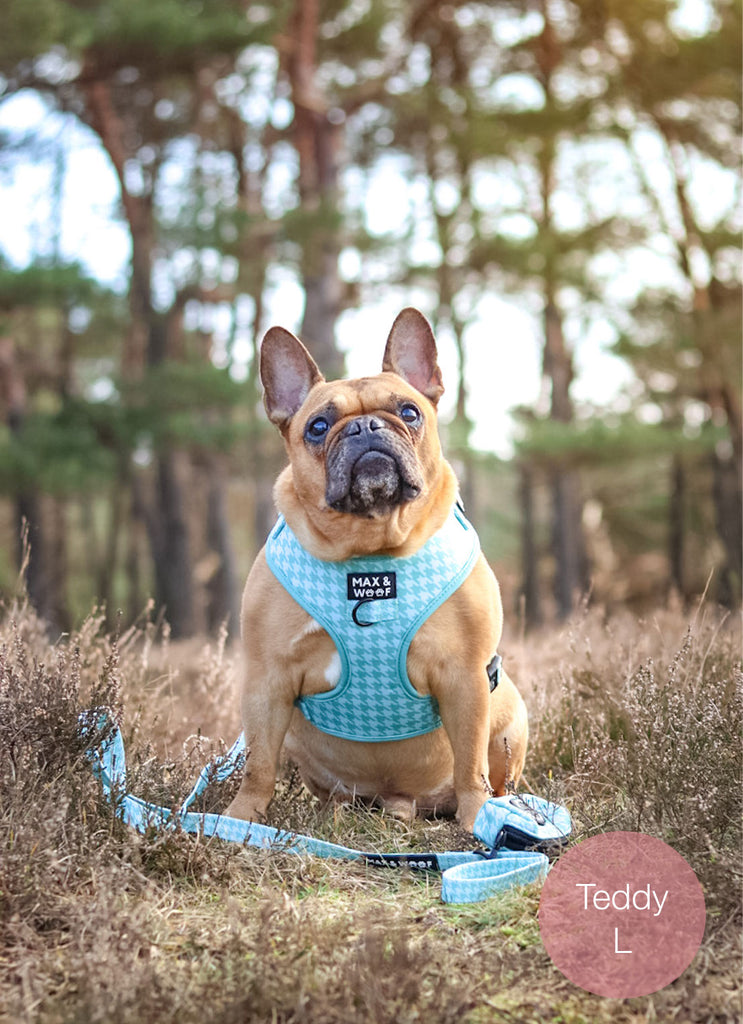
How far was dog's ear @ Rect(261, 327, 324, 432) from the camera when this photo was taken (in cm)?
370

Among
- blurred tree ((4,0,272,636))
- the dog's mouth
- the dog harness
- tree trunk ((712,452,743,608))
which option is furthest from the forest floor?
tree trunk ((712,452,743,608))

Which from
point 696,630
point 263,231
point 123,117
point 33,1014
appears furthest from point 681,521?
point 33,1014

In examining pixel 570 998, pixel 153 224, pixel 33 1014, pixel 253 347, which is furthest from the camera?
pixel 253 347

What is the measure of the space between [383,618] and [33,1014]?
162cm

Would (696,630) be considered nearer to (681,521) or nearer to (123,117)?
(123,117)

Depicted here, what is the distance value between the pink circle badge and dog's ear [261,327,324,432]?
1883mm

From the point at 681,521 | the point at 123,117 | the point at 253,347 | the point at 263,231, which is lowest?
the point at 681,521

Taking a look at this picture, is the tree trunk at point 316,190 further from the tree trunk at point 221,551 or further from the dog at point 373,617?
the dog at point 373,617

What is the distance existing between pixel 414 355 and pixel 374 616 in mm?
1105

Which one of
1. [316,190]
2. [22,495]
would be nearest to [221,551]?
[22,495]

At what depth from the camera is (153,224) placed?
1537cm

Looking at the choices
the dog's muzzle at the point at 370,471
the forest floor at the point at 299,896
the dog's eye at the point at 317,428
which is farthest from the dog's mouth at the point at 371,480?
the forest floor at the point at 299,896

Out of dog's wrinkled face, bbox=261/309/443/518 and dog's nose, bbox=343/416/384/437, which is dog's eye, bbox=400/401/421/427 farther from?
dog's nose, bbox=343/416/384/437

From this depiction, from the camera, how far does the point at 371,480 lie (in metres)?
3.23
